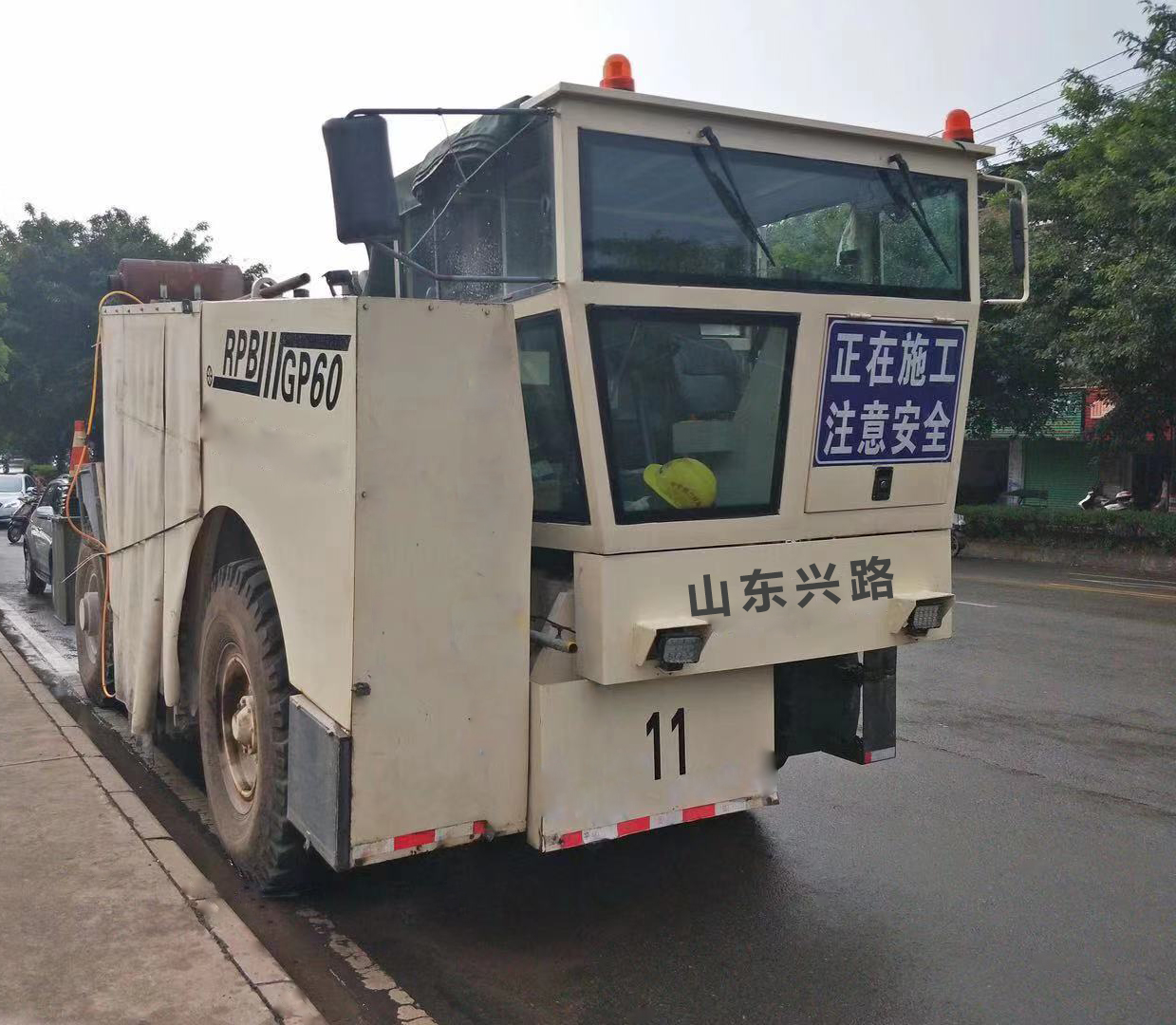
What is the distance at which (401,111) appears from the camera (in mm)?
3496

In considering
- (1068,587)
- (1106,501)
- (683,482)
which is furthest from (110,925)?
(1106,501)

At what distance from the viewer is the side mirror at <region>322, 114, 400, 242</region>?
344cm

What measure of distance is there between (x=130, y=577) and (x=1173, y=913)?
5.08 metres

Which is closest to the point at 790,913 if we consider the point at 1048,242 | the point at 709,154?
the point at 709,154

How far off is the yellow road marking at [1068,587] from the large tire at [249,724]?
12303mm

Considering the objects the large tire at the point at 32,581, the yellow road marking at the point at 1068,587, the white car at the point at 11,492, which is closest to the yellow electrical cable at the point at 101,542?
the large tire at the point at 32,581

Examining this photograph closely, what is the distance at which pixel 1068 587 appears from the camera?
1521cm

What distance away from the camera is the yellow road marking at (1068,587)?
14172 millimetres

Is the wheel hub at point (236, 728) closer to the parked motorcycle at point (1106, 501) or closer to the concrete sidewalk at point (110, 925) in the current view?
the concrete sidewalk at point (110, 925)

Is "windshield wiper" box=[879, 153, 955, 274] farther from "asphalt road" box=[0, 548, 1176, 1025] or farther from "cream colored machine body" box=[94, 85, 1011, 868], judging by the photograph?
"asphalt road" box=[0, 548, 1176, 1025]

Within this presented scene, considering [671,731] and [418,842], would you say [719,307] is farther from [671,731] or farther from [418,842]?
[418,842]

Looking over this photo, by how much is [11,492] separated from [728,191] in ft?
86.6

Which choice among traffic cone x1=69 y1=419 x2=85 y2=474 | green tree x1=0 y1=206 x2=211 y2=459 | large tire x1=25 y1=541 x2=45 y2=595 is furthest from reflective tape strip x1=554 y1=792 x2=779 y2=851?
green tree x1=0 y1=206 x2=211 y2=459

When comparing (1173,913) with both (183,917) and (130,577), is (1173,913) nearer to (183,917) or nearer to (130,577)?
(183,917)
